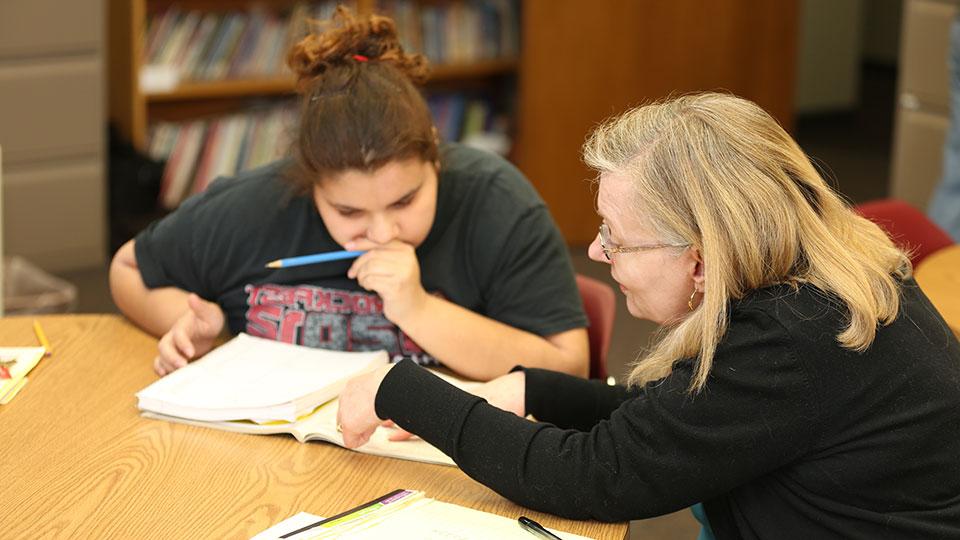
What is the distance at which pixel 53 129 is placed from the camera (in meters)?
4.58

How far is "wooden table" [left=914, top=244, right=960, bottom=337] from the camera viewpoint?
233 centimetres

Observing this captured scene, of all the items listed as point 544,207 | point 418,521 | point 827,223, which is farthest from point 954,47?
point 418,521

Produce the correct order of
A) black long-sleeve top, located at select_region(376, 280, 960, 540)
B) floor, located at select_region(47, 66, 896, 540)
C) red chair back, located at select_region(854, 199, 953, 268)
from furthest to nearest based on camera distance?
floor, located at select_region(47, 66, 896, 540) → red chair back, located at select_region(854, 199, 953, 268) → black long-sleeve top, located at select_region(376, 280, 960, 540)

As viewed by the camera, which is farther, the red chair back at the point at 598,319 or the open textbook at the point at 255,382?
the red chair back at the point at 598,319

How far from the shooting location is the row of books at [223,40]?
184 inches

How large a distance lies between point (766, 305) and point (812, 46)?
20.9 feet

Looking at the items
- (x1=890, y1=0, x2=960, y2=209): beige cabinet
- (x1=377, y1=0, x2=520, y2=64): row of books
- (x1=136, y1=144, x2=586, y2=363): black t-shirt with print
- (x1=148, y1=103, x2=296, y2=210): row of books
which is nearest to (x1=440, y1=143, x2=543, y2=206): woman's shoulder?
(x1=136, y1=144, x2=586, y2=363): black t-shirt with print

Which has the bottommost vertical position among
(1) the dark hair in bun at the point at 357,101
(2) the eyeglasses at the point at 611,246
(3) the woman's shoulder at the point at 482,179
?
(3) the woman's shoulder at the point at 482,179

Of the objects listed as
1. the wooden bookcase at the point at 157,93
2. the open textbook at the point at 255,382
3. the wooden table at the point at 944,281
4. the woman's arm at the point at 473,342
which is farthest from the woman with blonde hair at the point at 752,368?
the wooden bookcase at the point at 157,93

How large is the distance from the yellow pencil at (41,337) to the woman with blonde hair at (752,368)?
829 millimetres

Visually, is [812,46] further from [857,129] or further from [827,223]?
[827,223]

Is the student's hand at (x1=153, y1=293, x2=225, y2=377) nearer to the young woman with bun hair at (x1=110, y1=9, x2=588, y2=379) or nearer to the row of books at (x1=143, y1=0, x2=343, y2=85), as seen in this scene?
the young woman with bun hair at (x1=110, y1=9, x2=588, y2=379)

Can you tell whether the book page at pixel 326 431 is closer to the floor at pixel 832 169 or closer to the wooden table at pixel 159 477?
the wooden table at pixel 159 477

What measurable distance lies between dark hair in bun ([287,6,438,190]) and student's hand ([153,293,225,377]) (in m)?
0.27
